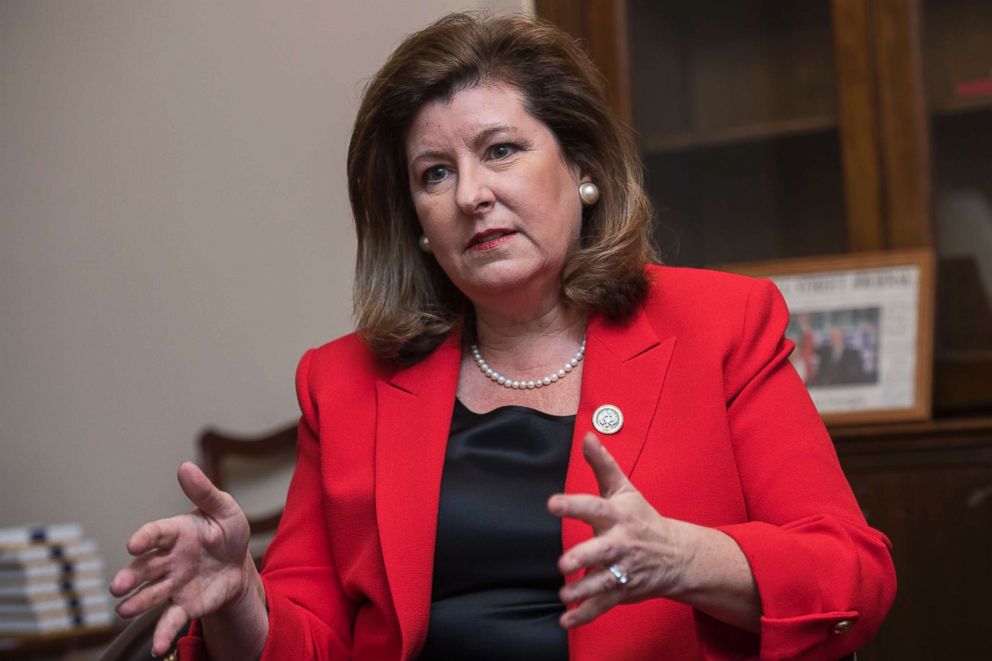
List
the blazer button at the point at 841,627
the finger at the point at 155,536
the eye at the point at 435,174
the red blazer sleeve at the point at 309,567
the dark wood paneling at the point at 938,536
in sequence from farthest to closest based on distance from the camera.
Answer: the dark wood paneling at the point at 938,536 < the eye at the point at 435,174 < the red blazer sleeve at the point at 309,567 < the blazer button at the point at 841,627 < the finger at the point at 155,536

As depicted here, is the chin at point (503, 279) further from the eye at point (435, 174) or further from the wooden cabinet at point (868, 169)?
the wooden cabinet at point (868, 169)

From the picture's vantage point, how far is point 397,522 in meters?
1.67

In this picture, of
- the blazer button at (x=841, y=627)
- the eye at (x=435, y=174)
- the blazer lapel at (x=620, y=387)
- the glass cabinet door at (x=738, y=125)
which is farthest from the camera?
the glass cabinet door at (x=738, y=125)

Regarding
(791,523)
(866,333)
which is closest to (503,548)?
(791,523)

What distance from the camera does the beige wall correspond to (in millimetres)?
3377

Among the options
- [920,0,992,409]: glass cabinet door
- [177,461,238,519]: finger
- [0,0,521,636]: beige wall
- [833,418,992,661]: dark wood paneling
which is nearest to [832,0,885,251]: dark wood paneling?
[920,0,992,409]: glass cabinet door

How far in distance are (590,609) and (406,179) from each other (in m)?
0.94

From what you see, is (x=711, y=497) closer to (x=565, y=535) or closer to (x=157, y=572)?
(x=565, y=535)

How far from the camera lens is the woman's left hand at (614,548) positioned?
3.77ft

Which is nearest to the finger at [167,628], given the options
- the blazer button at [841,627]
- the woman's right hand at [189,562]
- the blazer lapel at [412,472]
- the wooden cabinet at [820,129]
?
the woman's right hand at [189,562]

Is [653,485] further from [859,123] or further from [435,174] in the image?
[859,123]

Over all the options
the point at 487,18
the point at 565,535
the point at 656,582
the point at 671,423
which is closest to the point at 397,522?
the point at 565,535

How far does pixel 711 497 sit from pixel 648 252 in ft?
1.51

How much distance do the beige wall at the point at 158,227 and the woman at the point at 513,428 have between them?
146 centimetres
